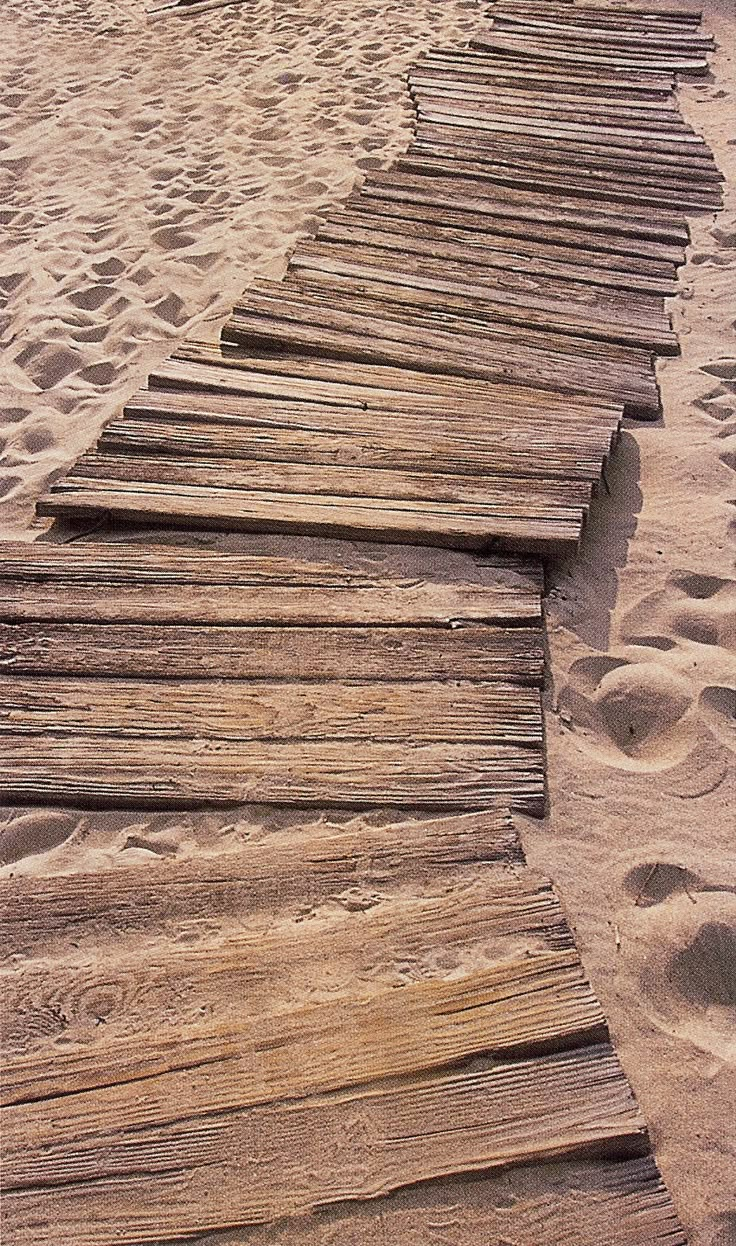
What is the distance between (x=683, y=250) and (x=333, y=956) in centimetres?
383

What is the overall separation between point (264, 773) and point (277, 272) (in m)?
2.91

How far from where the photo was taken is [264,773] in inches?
103

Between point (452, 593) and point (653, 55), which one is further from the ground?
point (653, 55)

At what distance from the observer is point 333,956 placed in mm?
2230

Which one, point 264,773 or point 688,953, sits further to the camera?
point 264,773

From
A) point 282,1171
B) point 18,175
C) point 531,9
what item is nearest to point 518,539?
point 282,1171

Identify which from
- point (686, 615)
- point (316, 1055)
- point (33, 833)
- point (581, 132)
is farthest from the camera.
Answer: point (581, 132)

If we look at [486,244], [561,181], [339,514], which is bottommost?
[339,514]

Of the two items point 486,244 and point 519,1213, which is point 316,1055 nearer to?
point 519,1213

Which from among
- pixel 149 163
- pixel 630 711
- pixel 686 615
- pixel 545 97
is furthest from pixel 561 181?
pixel 630 711

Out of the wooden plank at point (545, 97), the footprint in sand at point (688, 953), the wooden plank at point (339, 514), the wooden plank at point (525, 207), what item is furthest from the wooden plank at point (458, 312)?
the footprint in sand at point (688, 953)

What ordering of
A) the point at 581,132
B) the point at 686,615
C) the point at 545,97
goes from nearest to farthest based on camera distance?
the point at 686,615, the point at 581,132, the point at 545,97

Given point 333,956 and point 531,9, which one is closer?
point 333,956

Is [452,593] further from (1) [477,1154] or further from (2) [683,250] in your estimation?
(2) [683,250]
